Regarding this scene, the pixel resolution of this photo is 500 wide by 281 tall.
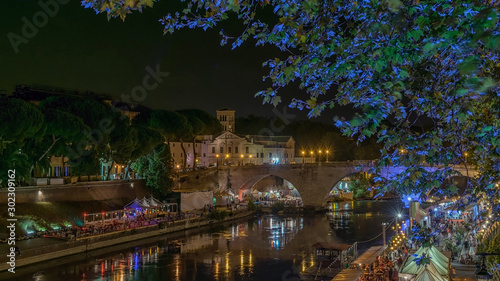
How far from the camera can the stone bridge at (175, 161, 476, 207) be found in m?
46.4

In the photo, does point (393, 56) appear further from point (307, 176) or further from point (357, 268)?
point (307, 176)

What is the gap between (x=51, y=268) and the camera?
21.5m

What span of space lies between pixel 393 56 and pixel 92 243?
82.2 feet

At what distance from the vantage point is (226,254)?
25719 mm

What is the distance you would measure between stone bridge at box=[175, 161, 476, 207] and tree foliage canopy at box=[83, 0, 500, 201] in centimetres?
4119

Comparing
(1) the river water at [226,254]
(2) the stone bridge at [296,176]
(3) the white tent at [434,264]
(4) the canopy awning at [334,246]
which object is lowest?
(1) the river water at [226,254]

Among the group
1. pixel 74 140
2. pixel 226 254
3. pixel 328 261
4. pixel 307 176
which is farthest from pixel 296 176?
pixel 328 261

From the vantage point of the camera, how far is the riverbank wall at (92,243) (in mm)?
21427

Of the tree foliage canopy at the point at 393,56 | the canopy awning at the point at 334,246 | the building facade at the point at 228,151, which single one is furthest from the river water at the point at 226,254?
the building facade at the point at 228,151

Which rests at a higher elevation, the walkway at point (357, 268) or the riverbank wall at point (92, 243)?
the walkway at point (357, 268)

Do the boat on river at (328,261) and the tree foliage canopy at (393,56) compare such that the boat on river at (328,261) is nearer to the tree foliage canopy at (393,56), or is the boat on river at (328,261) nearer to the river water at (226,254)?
the river water at (226,254)

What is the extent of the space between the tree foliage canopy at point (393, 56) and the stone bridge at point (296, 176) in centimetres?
4119

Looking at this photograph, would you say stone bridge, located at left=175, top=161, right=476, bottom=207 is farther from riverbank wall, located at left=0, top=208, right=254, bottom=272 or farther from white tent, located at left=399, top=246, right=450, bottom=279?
white tent, located at left=399, top=246, right=450, bottom=279

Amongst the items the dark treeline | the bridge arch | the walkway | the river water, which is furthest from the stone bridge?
the walkway
